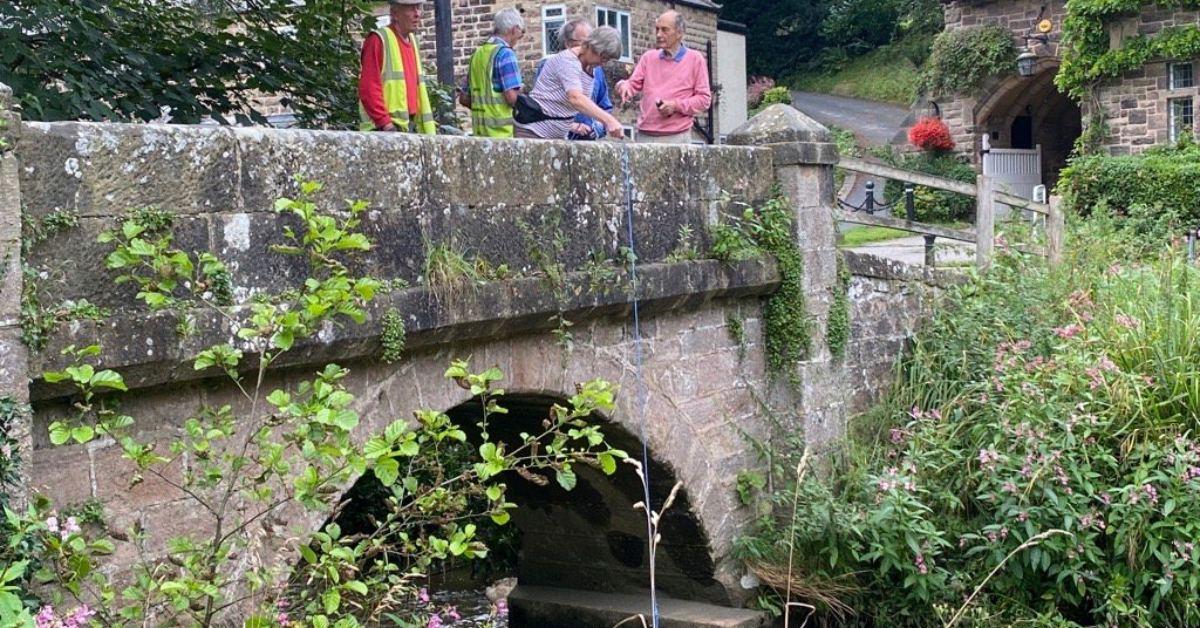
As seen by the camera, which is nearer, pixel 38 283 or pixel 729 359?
pixel 38 283

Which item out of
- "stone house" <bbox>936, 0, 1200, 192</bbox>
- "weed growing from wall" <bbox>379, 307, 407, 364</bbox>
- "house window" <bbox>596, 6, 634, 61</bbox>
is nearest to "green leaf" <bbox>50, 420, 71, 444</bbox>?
"weed growing from wall" <bbox>379, 307, 407, 364</bbox>

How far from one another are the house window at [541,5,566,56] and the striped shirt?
1705 cm

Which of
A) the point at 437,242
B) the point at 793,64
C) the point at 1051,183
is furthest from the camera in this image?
the point at 793,64

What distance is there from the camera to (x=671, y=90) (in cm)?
757

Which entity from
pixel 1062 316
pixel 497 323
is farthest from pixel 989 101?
pixel 497 323

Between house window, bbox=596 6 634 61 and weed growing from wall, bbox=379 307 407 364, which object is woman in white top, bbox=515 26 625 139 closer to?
weed growing from wall, bbox=379 307 407 364

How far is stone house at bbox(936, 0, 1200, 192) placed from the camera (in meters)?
22.0

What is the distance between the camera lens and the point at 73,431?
3699mm

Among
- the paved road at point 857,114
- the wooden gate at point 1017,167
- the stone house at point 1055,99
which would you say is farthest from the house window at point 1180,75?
the paved road at point 857,114

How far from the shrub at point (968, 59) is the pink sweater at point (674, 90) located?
740 inches

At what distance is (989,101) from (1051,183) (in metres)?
2.83

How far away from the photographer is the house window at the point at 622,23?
80.6 ft

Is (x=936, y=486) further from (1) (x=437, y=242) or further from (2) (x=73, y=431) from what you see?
(2) (x=73, y=431)

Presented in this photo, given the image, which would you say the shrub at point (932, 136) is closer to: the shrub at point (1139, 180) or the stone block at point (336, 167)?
the shrub at point (1139, 180)
